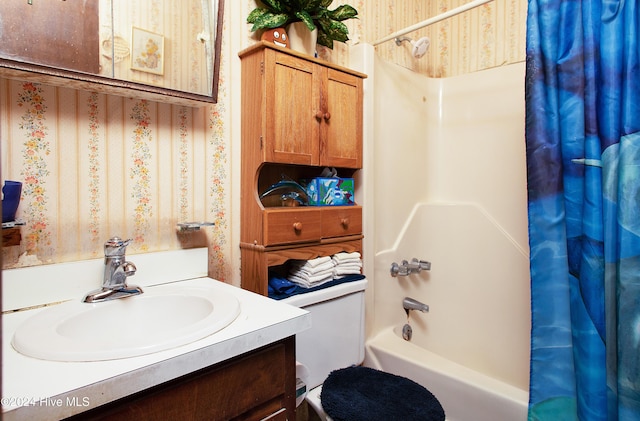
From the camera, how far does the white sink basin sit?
73 centimetres

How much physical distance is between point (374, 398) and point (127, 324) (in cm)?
79

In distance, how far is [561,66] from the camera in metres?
1.34

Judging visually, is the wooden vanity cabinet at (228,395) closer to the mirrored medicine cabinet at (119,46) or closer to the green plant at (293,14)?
the mirrored medicine cabinet at (119,46)

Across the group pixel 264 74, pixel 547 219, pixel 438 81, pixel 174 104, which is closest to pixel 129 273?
pixel 174 104

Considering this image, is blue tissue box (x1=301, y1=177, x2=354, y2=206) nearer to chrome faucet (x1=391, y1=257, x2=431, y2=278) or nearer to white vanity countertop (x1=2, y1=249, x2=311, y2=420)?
chrome faucet (x1=391, y1=257, x2=431, y2=278)

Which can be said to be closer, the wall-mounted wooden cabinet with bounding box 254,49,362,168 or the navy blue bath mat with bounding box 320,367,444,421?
the navy blue bath mat with bounding box 320,367,444,421

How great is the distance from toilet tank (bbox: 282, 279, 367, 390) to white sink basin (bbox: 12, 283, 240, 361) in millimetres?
339

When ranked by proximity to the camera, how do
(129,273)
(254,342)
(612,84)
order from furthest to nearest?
(612,84), (129,273), (254,342)

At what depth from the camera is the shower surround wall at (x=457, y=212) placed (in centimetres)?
192

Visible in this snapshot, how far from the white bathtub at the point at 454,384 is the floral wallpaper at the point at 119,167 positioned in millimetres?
818

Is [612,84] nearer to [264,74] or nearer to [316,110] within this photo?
[316,110]

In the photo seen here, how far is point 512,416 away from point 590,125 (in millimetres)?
1068

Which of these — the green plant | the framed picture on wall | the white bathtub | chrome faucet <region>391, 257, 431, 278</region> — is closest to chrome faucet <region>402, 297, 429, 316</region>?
chrome faucet <region>391, 257, 431, 278</region>

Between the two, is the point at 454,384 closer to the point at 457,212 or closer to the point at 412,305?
the point at 412,305
